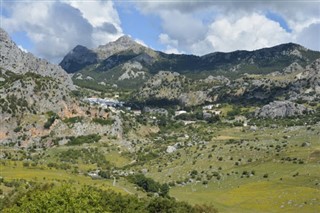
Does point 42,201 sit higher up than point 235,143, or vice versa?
point 235,143

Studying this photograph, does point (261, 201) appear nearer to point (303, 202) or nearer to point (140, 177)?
point (303, 202)

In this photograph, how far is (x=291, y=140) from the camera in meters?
179

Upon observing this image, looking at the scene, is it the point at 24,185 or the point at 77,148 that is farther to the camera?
the point at 77,148

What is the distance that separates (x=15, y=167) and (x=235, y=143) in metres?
87.2

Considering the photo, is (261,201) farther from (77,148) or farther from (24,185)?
(77,148)

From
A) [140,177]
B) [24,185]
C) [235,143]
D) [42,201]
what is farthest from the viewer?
[235,143]

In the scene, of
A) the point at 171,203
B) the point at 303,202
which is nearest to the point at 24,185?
the point at 171,203

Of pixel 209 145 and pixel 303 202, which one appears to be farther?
pixel 209 145

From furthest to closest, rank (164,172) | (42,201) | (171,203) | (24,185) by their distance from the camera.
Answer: (164,172) → (24,185) → (171,203) → (42,201)

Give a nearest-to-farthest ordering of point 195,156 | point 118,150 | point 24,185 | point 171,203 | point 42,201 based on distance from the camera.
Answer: point 42,201 < point 171,203 < point 24,185 < point 195,156 < point 118,150

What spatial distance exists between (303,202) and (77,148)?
11093cm

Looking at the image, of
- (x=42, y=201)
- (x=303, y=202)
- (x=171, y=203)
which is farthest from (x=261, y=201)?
(x=42, y=201)

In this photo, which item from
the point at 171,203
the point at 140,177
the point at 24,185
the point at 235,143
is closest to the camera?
the point at 171,203

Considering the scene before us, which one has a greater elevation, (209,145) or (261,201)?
(209,145)
